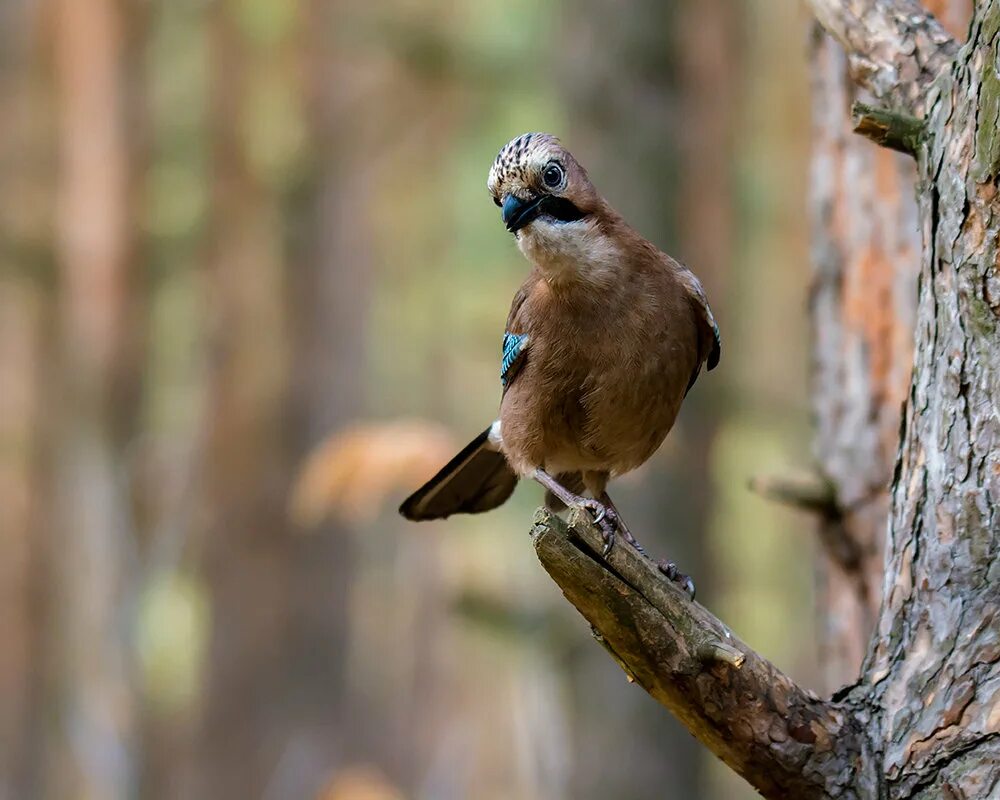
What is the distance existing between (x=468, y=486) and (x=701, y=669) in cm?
161

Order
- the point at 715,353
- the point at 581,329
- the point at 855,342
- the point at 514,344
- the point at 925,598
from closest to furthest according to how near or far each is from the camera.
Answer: the point at 925,598 → the point at 581,329 → the point at 514,344 → the point at 715,353 → the point at 855,342

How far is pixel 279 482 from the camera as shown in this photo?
9969 mm

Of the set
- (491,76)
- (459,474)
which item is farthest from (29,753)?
(459,474)

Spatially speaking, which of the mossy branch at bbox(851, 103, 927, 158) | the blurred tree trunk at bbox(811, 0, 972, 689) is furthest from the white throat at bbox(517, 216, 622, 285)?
the blurred tree trunk at bbox(811, 0, 972, 689)

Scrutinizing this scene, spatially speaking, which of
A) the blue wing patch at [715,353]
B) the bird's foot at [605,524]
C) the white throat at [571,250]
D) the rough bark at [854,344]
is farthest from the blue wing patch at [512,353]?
the rough bark at [854,344]

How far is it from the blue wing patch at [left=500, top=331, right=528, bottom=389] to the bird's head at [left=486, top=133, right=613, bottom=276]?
0.27 meters

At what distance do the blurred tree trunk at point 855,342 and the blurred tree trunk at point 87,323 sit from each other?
7060 mm

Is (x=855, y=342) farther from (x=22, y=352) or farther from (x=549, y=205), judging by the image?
(x=22, y=352)

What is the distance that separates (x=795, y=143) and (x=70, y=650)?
906 cm

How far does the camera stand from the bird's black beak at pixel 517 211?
144 inches

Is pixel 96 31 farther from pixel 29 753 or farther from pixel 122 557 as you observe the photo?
pixel 29 753

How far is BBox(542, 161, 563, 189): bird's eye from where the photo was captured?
147 inches

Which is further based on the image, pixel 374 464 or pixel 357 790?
pixel 357 790

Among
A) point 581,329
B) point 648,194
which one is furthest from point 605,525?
point 648,194
